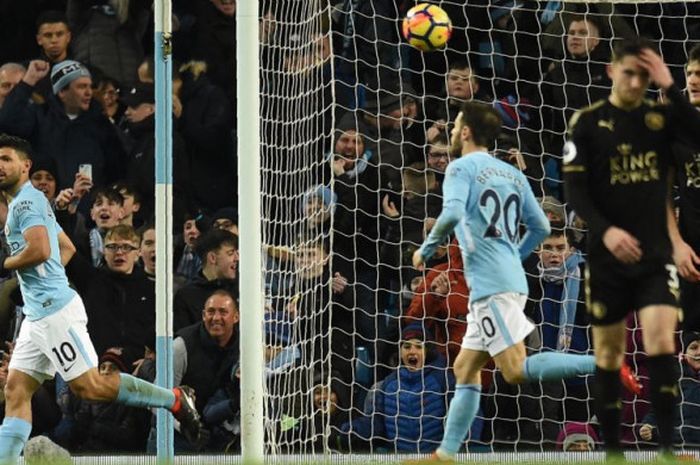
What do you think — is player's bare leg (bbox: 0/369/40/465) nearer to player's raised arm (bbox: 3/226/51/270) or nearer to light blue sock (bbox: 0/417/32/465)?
light blue sock (bbox: 0/417/32/465)

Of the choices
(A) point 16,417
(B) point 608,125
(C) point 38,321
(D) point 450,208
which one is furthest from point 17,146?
(B) point 608,125

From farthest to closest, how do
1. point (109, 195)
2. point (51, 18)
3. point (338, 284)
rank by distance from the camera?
point (51, 18) → point (109, 195) → point (338, 284)

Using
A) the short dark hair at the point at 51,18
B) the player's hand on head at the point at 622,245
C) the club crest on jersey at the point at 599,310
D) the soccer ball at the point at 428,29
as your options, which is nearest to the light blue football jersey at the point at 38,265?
the soccer ball at the point at 428,29

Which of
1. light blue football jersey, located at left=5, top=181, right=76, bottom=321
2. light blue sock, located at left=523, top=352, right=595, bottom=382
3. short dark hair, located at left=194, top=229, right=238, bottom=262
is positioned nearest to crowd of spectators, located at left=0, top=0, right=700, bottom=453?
short dark hair, located at left=194, top=229, right=238, bottom=262

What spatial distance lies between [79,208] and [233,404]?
208 centimetres

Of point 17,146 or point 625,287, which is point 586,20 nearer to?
point 17,146

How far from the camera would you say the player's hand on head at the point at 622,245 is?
7.98 m

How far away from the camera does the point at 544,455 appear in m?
11.2

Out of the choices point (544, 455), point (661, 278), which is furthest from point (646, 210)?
point (544, 455)

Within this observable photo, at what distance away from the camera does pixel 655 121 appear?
27.0ft

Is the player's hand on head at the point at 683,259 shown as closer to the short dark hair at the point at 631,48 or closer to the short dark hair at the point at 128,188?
the short dark hair at the point at 631,48

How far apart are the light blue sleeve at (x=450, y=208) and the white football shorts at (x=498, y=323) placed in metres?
0.52

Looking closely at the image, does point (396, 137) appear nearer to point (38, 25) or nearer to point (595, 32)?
point (595, 32)

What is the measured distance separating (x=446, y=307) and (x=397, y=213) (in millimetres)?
882
